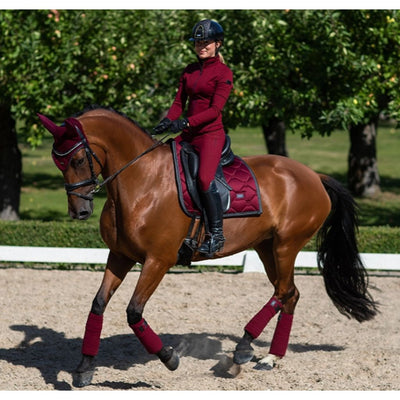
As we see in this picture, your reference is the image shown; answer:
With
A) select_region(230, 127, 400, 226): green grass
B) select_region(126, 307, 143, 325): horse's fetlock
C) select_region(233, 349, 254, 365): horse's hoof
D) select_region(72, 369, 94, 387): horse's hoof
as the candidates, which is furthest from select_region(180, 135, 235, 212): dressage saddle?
select_region(230, 127, 400, 226): green grass

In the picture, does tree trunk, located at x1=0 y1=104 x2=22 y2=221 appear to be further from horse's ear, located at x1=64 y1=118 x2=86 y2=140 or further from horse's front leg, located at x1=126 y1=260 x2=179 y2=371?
horse's front leg, located at x1=126 y1=260 x2=179 y2=371

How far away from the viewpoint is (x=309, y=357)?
776 cm

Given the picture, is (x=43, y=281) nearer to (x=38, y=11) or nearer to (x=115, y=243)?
(x=115, y=243)

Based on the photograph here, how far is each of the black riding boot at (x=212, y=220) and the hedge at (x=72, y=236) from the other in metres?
5.80

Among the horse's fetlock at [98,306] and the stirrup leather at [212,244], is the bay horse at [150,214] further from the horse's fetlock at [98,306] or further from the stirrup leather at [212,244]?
the stirrup leather at [212,244]

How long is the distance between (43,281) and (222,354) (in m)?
3.80

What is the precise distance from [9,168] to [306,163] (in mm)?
14373

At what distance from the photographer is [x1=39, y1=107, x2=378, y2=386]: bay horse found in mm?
6180

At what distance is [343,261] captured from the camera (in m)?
8.02

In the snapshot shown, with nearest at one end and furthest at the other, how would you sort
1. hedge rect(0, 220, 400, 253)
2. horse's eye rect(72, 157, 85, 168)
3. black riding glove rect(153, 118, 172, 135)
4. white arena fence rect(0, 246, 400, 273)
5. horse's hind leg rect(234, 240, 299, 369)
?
1. horse's eye rect(72, 157, 85, 168)
2. black riding glove rect(153, 118, 172, 135)
3. horse's hind leg rect(234, 240, 299, 369)
4. white arena fence rect(0, 246, 400, 273)
5. hedge rect(0, 220, 400, 253)

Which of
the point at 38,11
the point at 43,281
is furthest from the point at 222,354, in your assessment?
the point at 38,11

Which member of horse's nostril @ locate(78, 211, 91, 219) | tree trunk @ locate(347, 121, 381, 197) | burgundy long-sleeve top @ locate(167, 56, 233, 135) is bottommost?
tree trunk @ locate(347, 121, 381, 197)

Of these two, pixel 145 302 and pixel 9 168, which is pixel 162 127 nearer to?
pixel 145 302

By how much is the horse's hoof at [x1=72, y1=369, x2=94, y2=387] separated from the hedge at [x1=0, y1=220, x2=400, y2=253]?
5.80 meters
